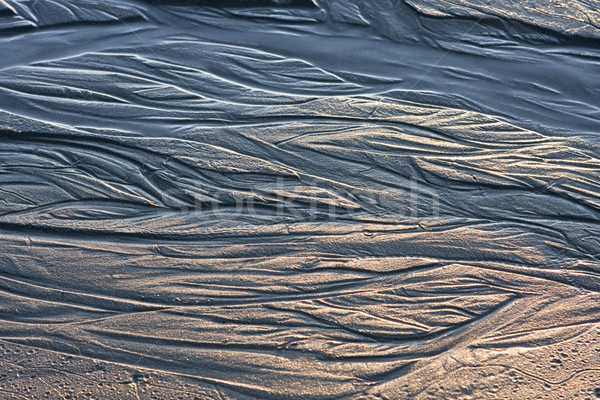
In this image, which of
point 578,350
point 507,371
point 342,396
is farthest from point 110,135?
point 578,350

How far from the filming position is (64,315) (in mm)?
1747

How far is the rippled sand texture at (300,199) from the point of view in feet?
5.41

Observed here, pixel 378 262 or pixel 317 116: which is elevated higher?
pixel 317 116

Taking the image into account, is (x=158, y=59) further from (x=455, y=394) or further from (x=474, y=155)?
(x=455, y=394)

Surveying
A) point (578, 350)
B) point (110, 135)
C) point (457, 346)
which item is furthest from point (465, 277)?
point (110, 135)

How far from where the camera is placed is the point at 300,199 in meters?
2.07

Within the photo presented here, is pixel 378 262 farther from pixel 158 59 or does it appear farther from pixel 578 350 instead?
pixel 158 59

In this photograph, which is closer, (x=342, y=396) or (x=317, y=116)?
(x=342, y=396)

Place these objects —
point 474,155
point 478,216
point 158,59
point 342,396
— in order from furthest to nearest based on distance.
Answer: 1. point 158,59
2. point 474,155
3. point 478,216
4. point 342,396

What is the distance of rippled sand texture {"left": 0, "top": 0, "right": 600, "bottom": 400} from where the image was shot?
1647 millimetres

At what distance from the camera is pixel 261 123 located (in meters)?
2.32

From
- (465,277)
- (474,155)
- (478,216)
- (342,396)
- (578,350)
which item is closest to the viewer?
(342,396)

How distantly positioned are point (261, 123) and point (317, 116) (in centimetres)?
28

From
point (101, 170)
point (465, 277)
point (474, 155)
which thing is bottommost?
point (465, 277)
